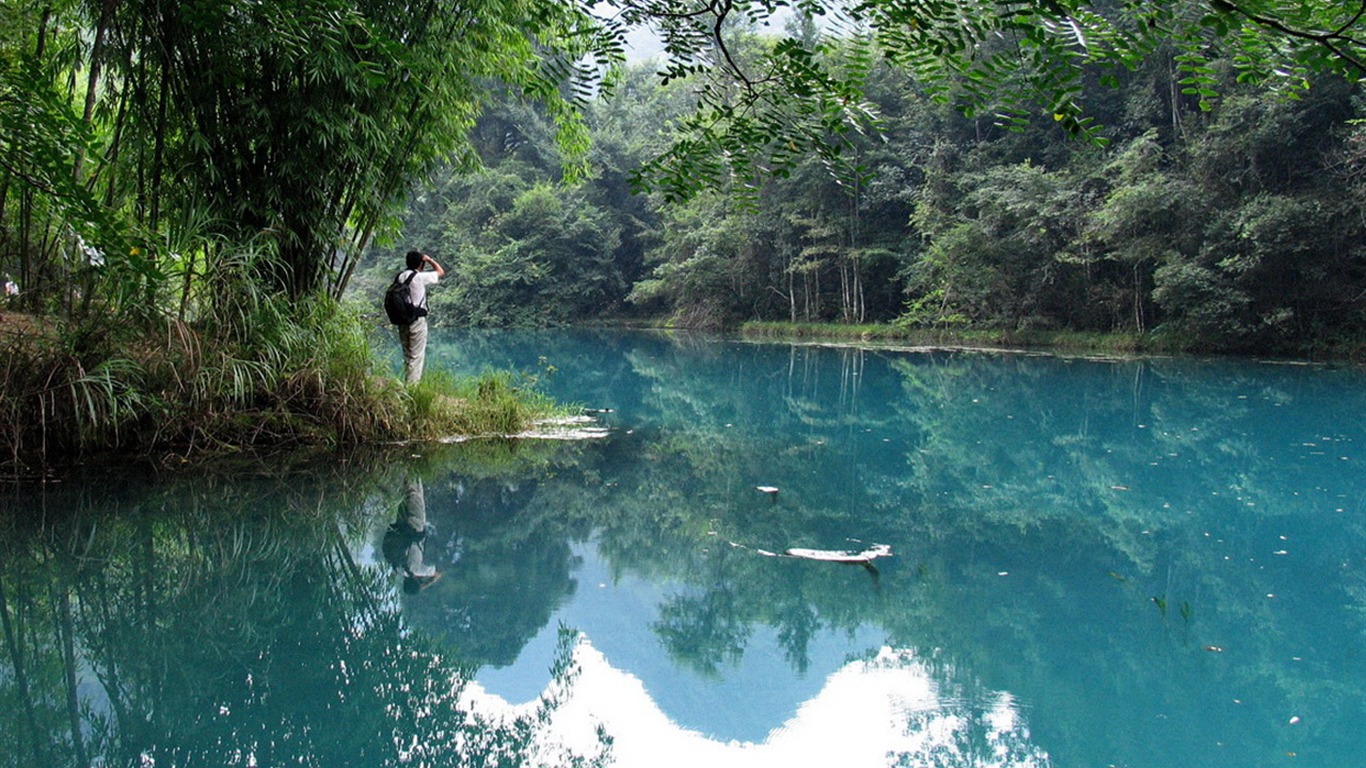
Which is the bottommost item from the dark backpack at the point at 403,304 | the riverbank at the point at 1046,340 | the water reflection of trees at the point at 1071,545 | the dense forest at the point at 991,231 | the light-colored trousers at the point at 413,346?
the water reflection of trees at the point at 1071,545

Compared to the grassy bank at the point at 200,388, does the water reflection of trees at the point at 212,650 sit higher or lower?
lower

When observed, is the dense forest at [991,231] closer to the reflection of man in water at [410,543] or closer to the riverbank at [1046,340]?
the riverbank at [1046,340]

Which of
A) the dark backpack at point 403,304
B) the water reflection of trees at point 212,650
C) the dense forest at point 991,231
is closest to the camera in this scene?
the water reflection of trees at point 212,650

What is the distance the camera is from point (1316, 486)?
576 centimetres

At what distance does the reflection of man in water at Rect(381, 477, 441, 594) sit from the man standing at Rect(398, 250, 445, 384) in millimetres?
1868

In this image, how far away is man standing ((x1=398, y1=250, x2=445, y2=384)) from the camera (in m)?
6.45

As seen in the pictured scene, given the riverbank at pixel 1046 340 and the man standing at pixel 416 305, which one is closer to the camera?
the man standing at pixel 416 305

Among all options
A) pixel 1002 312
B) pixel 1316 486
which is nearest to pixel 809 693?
pixel 1316 486

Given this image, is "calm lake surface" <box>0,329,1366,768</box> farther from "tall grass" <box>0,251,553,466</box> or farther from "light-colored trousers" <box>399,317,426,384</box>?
"light-colored trousers" <box>399,317,426,384</box>

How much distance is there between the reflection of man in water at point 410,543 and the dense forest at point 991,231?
219 centimetres

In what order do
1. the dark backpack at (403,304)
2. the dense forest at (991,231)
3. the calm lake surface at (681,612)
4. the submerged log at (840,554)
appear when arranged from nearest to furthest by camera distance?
the calm lake surface at (681,612) → the submerged log at (840,554) → the dark backpack at (403,304) → the dense forest at (991,231)

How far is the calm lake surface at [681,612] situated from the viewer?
2.40 metres

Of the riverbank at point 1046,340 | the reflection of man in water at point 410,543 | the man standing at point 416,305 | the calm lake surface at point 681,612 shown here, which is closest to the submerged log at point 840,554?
the calm lake surface at point 681,612

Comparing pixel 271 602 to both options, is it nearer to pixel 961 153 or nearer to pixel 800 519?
pixel 800 519
